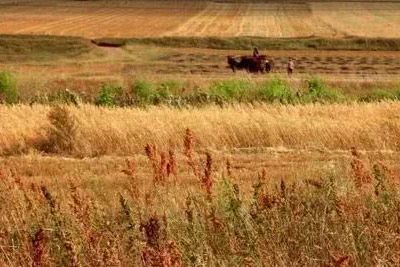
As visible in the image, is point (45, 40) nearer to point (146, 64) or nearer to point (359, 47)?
point (146, 64)

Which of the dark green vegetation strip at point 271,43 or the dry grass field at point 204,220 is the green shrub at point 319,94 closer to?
the dry grass field at point 204,220

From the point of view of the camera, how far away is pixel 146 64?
143 ft

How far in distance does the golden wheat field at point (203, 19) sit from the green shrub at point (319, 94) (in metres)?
28.1

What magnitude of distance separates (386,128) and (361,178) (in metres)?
7.75

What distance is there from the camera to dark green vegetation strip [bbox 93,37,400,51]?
52000 millimetres

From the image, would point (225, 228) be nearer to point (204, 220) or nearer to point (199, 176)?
point (204, 220)

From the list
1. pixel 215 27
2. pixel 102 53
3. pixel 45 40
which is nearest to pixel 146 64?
pixel 102 53

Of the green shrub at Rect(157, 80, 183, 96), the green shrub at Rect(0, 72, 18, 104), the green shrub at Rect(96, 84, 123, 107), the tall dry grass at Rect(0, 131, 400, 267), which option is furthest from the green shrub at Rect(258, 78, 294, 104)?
the tall dry grass at Rect(0, 131, 400, 267)

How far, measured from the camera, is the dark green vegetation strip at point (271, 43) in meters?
52.0

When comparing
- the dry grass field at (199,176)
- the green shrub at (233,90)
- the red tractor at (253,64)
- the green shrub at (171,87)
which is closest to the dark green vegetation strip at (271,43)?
the red tractor at (253,64)

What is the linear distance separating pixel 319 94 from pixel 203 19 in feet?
169

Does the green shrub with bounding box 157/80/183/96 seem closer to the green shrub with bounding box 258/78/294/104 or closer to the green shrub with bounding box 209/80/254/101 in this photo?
the green shrub with bounding box 209/80/254/101

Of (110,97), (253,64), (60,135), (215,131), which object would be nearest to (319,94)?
(110,97)

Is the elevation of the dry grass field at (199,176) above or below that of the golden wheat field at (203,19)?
above
